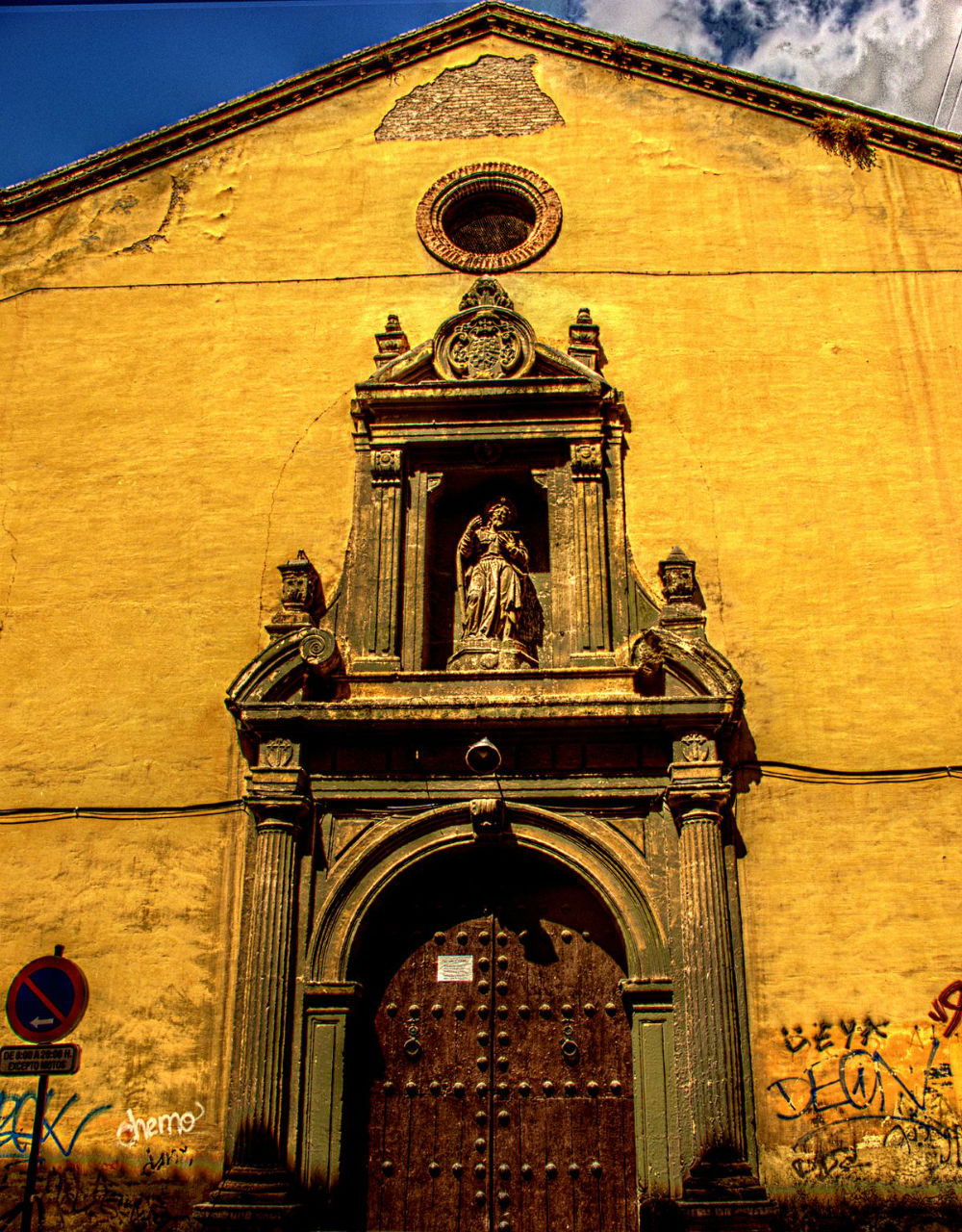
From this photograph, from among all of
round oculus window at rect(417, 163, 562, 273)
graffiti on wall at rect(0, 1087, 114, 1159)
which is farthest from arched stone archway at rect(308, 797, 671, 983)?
round oculus window at rect(417, 163, 562, 273)

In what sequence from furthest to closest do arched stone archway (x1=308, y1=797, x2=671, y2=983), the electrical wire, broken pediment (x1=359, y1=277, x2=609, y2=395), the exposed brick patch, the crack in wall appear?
the exposed brick patch, the crack in wall, broken pediment (x1=359, y1=277, x2=609, y2=395), the electrical wire, arched stone archway (x1=308, y1=797, x2=671, y2=983)

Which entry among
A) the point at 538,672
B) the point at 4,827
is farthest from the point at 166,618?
the point at 538,672

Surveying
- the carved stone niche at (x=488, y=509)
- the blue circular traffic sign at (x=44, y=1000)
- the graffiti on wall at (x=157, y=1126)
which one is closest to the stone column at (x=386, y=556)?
the carved stone niche at (x=488, y=509)

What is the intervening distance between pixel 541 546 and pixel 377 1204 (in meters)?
4.05

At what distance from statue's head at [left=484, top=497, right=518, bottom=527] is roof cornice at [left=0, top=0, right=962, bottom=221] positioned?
12.1 ft

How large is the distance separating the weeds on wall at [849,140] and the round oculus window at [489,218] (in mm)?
2027

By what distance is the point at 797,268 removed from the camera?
8805 millimetres

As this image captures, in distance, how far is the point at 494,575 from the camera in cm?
794

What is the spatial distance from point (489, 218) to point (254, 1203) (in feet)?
22.1

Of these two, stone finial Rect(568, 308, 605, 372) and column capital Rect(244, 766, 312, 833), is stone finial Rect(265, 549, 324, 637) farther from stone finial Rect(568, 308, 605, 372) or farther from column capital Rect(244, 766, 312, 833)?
stone finial Rect(568, 308, 605, 372)

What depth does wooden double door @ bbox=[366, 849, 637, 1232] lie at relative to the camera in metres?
6.62

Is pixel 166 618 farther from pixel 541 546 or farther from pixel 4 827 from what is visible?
pixel 541 546

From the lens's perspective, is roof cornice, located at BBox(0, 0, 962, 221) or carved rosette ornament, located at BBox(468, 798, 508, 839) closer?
carved rosette ornament, located at BBox(468, 798, 508, 839)

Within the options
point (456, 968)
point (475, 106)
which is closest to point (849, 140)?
point (475, 106)
